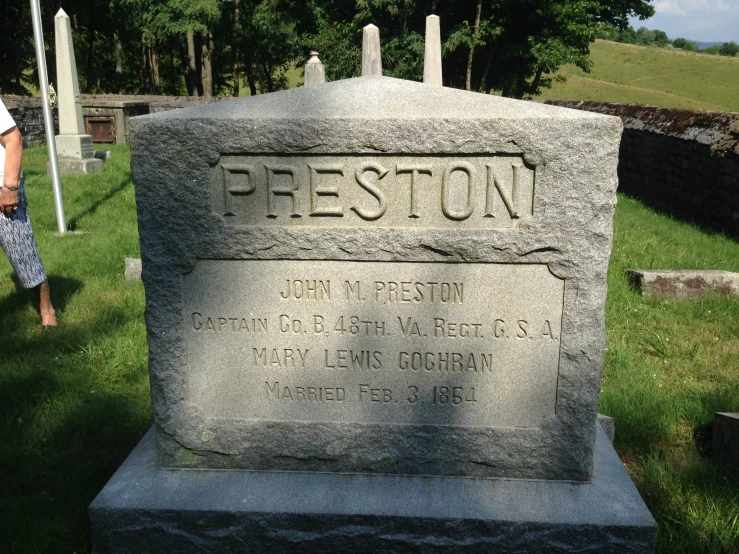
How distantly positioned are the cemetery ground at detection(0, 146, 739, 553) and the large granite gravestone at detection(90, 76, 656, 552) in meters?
0.41

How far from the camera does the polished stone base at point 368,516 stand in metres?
2.38

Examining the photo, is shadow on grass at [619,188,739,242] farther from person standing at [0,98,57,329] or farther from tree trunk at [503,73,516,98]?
tree trunk at [503,73,516,98]

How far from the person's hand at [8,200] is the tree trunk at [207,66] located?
74.8 feet

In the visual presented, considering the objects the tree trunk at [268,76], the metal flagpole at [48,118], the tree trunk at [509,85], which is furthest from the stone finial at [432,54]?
the tree trunk at [268,76]

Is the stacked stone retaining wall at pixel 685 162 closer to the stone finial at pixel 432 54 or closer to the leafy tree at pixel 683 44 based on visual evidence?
the stone finial at pixel 432 54

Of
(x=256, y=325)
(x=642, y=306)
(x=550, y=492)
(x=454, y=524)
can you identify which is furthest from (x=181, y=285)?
(x=642, y=306)

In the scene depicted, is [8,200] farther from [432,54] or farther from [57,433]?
[432,54]

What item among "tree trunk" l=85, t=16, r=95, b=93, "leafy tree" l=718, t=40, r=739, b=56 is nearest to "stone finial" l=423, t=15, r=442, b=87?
"tree trunk" l=85, t=16, r=95, b=93

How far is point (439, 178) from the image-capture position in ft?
7.79

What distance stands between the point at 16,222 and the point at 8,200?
24 cm

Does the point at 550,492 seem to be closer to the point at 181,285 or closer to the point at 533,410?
the point at 533,410

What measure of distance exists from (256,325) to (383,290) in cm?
50

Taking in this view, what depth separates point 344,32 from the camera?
24.4m

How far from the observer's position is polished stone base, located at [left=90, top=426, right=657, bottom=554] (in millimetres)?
2379
